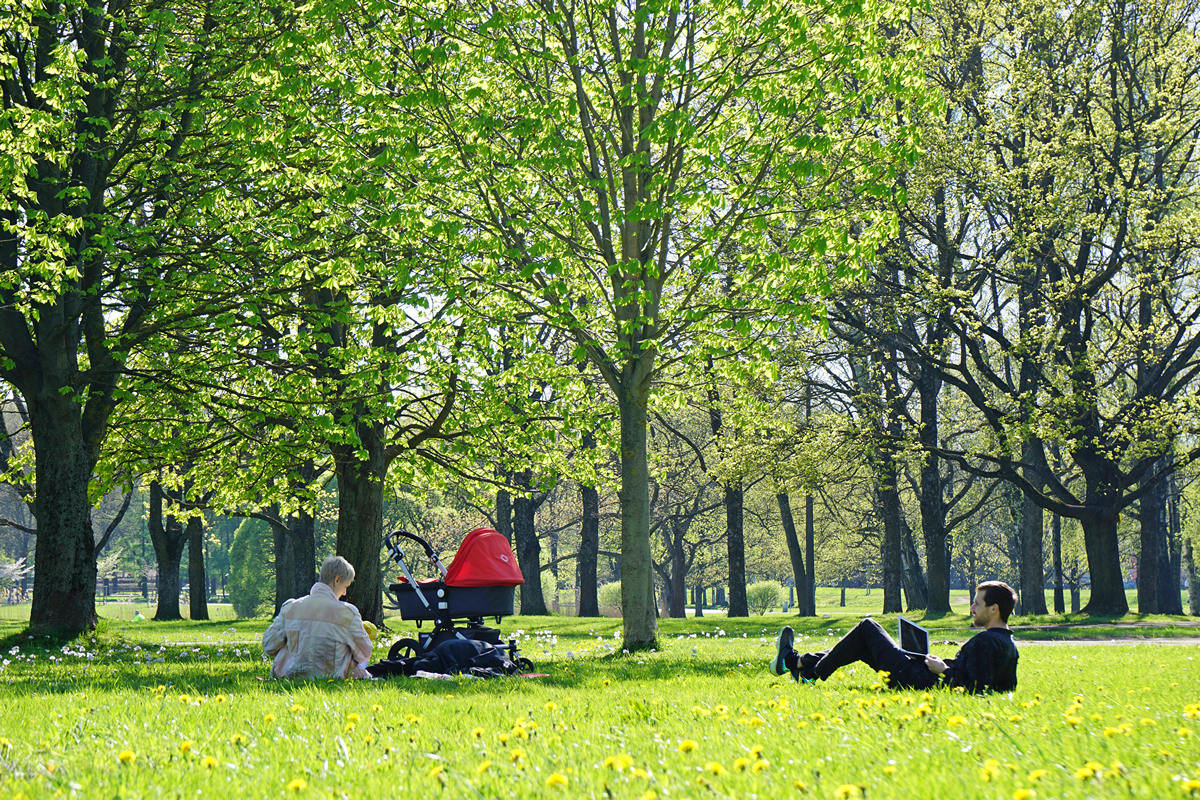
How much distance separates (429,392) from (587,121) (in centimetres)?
665

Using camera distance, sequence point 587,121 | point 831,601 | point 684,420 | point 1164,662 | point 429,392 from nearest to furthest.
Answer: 1. point 1164,662
2. point 587,121
3. point 429,392
4. point 684,420
5. point 831,601

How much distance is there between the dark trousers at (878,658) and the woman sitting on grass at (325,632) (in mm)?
4131

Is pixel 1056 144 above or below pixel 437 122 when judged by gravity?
above

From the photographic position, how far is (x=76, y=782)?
388cm

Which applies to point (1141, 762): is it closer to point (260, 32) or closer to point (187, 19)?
point (260, 32)

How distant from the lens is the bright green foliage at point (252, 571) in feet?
168

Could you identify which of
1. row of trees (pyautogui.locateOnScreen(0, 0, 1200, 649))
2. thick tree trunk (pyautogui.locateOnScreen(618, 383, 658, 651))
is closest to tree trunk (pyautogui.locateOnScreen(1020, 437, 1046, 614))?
row of trees (pyautogui.locateOnScreen(0, 0, 1200, 649))

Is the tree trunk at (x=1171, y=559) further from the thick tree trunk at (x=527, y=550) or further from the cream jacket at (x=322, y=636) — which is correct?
the cream jacket at (x=322, y=636)

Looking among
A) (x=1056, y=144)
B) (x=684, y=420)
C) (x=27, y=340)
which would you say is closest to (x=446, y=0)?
(x=27, y=340)

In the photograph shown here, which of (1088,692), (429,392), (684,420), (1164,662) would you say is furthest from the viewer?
(684,420)

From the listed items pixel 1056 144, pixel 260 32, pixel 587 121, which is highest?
pixel 1056 144

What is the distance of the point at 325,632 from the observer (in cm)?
864

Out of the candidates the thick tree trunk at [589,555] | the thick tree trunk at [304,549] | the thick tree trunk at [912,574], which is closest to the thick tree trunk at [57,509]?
the thick tree trunk at [304,549]

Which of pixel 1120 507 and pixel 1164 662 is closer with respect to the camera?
pixel 1164 662
